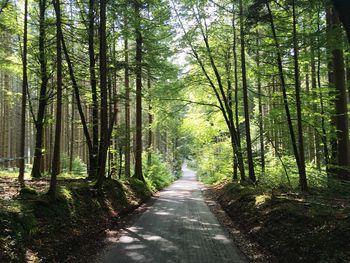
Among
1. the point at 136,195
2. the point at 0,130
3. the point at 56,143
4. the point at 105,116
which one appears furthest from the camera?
the point at 0,130

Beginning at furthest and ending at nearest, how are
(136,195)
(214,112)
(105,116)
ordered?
(214,112), (136,195), (105,116)

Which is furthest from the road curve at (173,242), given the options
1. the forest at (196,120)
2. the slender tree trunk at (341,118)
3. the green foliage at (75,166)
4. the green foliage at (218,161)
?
the green foliage at (75,166)

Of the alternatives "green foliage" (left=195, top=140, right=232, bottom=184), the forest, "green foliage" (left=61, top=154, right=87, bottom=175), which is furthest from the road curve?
"green foliage" (left=61, top=154, right=87, bottom=175)

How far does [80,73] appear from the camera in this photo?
14828 mm

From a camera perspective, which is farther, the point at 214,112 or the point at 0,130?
the point at 0,130

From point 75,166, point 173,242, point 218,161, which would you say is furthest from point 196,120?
point 173,242

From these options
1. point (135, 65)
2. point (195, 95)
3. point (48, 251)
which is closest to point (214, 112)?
point (195, 95)

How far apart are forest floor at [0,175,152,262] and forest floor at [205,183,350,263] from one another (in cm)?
366

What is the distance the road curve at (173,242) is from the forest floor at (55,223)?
64cm

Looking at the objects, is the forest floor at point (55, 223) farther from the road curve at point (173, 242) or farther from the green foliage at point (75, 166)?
the green foliage at point (75, 166)

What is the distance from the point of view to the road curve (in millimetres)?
6660

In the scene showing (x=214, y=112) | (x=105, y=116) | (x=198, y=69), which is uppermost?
(x=198, y=69)

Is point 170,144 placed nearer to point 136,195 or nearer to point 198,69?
point 198,69

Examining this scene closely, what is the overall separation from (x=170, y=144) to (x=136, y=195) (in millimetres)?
34116
